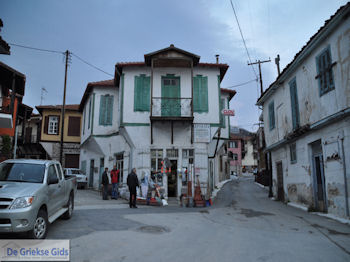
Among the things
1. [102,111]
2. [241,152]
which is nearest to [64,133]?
[102,111]

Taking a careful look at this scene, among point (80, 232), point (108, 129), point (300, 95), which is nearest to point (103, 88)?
point (108, 129)

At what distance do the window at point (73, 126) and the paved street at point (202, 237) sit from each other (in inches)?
767

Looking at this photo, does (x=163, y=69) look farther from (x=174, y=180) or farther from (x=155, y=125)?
(x=174, y=180)

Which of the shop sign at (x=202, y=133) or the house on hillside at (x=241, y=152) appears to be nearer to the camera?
the shop sign at (x=202, y=133)

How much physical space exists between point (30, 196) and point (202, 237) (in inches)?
159

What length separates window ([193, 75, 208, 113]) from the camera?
16656 mm

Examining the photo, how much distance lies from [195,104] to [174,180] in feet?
14.9

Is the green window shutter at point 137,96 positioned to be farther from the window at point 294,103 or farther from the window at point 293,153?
the window at point 293,153

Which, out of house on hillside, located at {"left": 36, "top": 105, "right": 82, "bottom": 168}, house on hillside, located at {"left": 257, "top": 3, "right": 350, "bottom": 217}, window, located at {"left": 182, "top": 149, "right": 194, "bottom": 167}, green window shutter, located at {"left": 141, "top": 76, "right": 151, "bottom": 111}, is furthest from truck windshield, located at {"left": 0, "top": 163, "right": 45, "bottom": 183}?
house on hillside, located at {"left": 36, "top": 105, "right": 82, "bottom": 168}

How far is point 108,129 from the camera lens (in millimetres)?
20219

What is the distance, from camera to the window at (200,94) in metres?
16.7

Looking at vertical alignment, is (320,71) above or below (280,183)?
above

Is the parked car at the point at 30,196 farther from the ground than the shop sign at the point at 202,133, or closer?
closer

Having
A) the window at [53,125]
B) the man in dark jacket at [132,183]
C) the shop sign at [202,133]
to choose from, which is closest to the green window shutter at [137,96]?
the shop sign at [202,133]
